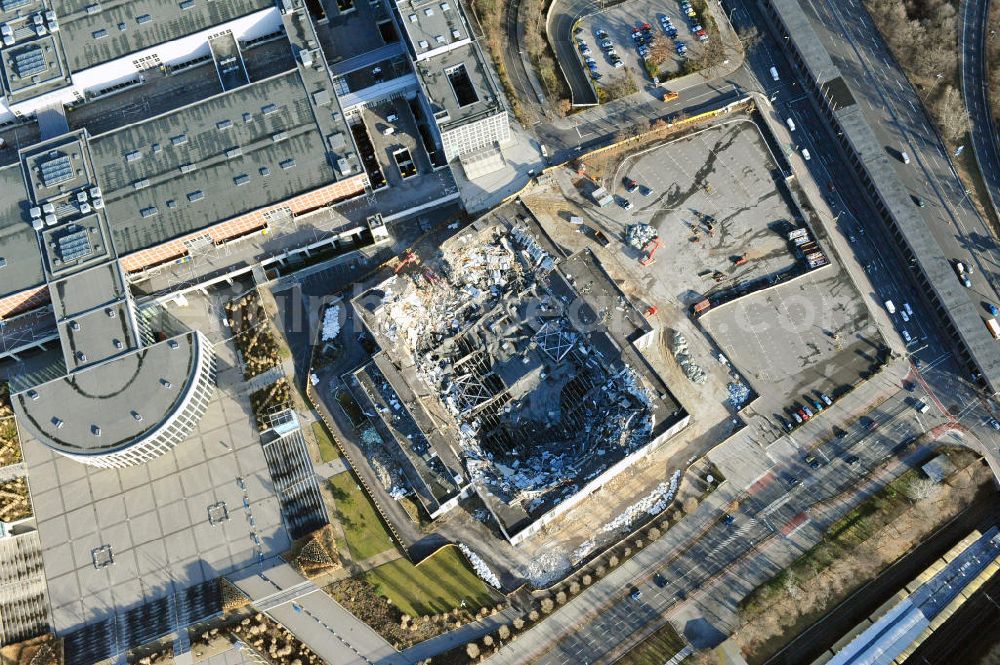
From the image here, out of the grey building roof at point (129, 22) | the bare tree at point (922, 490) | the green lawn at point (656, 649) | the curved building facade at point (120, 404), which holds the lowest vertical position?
the green lawn at point (656, 649)

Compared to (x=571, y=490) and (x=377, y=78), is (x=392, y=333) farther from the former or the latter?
(x=377, y=78)

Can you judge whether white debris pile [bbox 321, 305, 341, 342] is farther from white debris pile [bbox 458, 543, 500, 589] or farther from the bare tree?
the bare tree

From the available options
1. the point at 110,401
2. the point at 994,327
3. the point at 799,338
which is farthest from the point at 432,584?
the point at 994,327

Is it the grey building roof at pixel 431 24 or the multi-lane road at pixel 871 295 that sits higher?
the grey building roof at pixel 431 24

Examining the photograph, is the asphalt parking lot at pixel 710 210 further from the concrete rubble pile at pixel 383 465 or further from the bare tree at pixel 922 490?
the concrete rubble pile at pixel 383 465

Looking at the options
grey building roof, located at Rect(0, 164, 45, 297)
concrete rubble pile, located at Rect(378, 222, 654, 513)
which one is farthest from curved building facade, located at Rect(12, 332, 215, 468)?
concrete rubble pile, located at Rect(378, 222, 654, 513)

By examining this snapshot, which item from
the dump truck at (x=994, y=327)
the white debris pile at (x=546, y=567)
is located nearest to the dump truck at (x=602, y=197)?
the white debris pile at (x=546, y=567)
